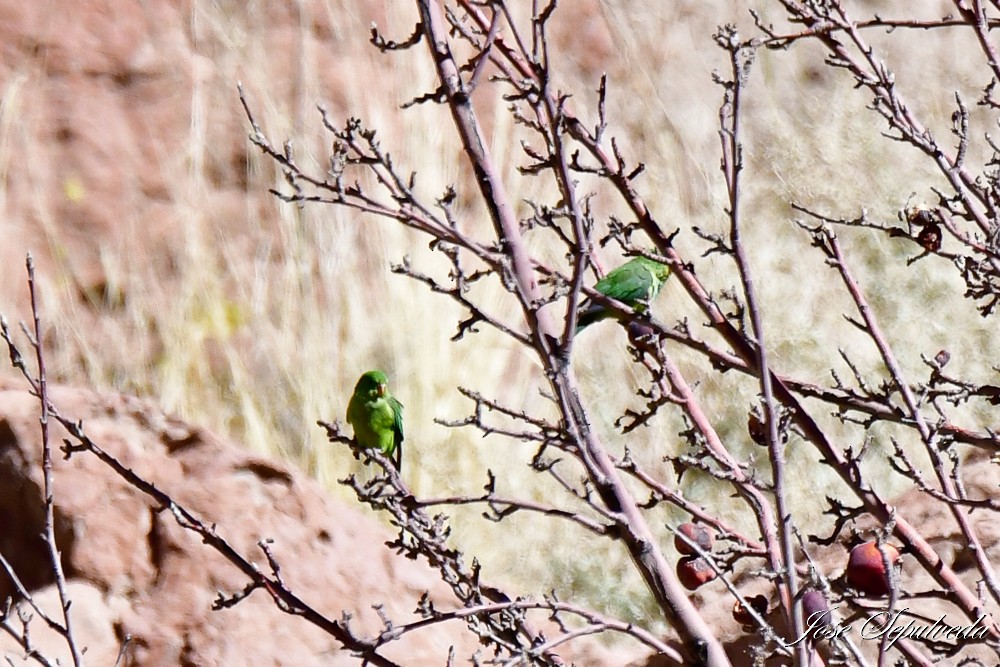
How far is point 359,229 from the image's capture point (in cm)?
673

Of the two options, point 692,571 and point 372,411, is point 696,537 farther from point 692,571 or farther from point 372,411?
point 372,411

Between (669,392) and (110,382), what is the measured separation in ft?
13.5

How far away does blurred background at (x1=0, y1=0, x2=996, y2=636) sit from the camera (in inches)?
240

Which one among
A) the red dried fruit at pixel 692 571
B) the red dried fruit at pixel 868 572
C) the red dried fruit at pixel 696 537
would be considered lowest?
the red dried fruit at pixel 868 572

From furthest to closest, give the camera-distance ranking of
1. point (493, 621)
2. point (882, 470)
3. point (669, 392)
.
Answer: point (882, 470), point (669, 392), point (493, 621)

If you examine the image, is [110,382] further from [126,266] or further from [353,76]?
[353,76]

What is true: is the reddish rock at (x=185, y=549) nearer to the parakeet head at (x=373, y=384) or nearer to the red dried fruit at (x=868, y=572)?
the parakeet head at (x=373, y=384)

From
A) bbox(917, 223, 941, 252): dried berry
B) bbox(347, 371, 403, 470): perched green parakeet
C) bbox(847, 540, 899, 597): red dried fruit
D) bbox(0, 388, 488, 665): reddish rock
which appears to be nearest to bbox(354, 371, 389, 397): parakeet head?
bbox(347, 371, 403, 470): perched green parakeet

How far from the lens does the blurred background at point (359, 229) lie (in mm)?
6086

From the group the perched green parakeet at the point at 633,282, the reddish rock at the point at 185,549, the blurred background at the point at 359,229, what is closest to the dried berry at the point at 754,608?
the reddish rock at the point at 185,549

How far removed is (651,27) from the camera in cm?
795

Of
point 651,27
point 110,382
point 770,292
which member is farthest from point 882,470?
point 110,382

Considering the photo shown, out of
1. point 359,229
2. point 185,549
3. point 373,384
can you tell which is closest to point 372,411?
point 373,384

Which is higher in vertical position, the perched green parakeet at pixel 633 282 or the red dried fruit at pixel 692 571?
the perched green parakeet at pixel 633 282
